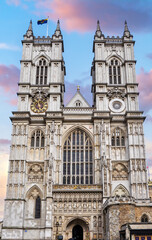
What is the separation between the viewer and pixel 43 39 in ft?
150

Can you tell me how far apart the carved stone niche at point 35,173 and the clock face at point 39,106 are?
7.45 metres

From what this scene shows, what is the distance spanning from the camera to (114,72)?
4388 cm

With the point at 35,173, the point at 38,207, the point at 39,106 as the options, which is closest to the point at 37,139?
the point at 35,173

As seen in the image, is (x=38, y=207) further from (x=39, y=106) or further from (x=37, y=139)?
(x=39, y=106)

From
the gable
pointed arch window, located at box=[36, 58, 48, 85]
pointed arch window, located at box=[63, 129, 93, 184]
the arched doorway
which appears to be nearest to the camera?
the arched doorway

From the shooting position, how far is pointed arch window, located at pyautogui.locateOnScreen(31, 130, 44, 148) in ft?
128

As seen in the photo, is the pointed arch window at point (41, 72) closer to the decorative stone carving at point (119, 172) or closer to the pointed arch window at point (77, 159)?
the pointed arch window at point (77, 159)

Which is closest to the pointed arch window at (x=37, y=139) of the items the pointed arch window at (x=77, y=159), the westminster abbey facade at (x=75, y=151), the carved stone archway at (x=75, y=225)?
the westminster abbey facade at (x=75, y=151)

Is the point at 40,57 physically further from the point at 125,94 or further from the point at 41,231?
the point at 41,231

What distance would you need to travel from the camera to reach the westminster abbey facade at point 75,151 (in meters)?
34.0

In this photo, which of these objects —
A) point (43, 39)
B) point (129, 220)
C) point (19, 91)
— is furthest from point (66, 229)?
point (43, 39)

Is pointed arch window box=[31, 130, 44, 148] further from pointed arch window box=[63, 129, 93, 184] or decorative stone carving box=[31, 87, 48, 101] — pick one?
decorative stone carving box=[31, 87, 48, 101]

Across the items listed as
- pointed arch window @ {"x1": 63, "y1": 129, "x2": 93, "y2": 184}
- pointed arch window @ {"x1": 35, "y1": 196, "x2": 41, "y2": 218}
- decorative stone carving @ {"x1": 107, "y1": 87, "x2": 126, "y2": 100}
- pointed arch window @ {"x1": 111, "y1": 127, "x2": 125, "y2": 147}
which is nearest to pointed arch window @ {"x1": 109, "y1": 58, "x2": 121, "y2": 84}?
decorative stone carving @ {"x1": 107, "y1": 87, "x2": 126, "y2": 100}

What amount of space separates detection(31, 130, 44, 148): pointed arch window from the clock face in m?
3.05
